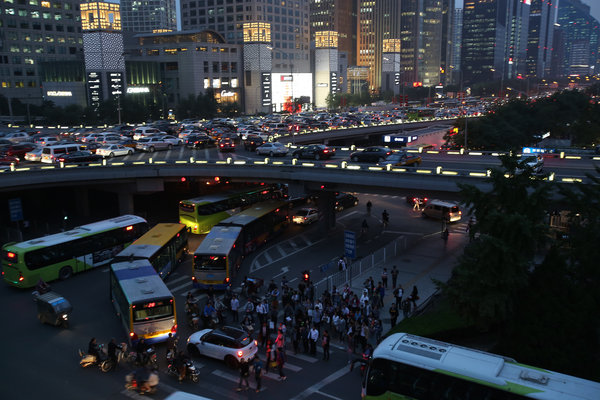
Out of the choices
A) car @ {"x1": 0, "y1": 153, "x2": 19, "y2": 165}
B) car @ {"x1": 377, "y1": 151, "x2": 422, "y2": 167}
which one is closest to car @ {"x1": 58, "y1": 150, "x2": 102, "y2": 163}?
car @ {"x1": 0, "y1": 153, "x2": 19, "y2": 165}

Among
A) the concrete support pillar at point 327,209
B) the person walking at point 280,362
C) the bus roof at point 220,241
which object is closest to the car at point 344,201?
the concrete support pillar at point 327,209

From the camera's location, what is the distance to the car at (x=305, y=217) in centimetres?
4509

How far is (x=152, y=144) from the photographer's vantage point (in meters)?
60.0

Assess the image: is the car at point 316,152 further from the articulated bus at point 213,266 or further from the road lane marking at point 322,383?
the road lane marking at point 322,383

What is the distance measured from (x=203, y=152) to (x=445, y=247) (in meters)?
31.0

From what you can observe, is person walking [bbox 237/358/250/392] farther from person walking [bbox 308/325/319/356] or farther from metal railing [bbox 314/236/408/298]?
metal railing [bbox 314/236/408/298]

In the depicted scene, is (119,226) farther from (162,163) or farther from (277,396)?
(277,396)

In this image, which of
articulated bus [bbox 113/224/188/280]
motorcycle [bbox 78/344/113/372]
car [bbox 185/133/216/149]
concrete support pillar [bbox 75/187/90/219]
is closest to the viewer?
motorcycle [bbox 78/344/113/372]

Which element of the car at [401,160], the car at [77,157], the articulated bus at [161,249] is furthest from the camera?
the car at [77,157]

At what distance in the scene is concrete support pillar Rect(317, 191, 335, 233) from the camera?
4238cm

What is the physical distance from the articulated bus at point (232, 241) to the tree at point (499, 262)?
531 inches

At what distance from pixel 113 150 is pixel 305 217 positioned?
2418 centimetres

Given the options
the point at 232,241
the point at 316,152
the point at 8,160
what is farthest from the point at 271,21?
the point at 232,241

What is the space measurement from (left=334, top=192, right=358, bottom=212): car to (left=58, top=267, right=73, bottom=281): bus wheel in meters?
26.0
